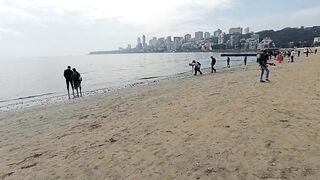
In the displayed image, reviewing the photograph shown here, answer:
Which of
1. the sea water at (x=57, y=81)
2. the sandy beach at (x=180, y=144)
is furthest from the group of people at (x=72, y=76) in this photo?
the sandy beach at (x=180, y=144)

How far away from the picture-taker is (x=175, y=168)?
577cm

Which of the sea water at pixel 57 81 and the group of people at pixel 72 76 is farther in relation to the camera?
the sea water at pixel 57 81

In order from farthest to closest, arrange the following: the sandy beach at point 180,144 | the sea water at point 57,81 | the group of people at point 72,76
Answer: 1. the sea water at point 57,81
2. the group of people at point 72,76
3. the sandy beach at point 180,144

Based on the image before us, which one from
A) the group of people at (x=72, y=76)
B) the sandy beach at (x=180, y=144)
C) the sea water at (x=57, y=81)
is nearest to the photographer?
the sandy beach at (x=180, y=144)

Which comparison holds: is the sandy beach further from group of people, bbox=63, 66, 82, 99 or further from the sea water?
the sea water

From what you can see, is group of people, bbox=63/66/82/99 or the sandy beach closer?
the sandy beach

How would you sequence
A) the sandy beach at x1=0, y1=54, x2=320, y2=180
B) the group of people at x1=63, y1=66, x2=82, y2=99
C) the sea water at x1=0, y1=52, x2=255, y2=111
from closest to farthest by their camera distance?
the sandy beach at x1=0, y1=54, x2=320, y2=180, the group of people at x1=63, y1=66, x2=82, y2=99, the sea water at x1=0, y1=52, x2=255, y2=111

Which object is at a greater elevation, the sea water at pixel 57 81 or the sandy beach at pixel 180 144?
the sandy beach at pixel 180 144

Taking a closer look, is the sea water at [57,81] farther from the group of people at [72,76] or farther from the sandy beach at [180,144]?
the sandy beach at [180,144]

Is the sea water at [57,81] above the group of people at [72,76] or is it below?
below

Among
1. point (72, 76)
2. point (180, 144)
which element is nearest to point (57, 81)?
point (72, 76)

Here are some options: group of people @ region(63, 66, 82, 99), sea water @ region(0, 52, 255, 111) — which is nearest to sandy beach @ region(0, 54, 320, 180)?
group of people @ region(63, 66, 82, 99)

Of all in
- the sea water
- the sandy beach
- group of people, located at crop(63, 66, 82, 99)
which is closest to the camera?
the sandy beach

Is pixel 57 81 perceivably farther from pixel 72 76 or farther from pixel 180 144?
pixel 180 144
